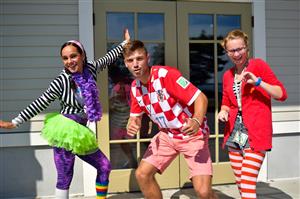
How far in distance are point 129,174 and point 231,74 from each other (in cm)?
191

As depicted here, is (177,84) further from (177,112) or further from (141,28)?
(141,28)

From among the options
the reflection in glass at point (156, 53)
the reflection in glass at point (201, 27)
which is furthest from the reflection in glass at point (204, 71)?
the reflection in glass at point (156, 53)

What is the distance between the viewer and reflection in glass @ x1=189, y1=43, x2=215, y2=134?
445 cm

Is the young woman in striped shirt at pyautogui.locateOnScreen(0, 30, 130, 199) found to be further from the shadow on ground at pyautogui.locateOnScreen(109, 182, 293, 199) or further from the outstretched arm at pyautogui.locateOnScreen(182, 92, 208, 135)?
the shadow on ground at pyautogui.locateOnScreen(109, 182, 293, 199)

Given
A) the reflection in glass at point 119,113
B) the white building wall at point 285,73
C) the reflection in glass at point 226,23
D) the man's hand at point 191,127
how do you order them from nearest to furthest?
the man's hand at point 191,127 → the reflection in glass at point 119,113 → the reflection in glass at point 226,23 → the white building wall at point 285,73

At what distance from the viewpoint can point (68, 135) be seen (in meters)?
2.85

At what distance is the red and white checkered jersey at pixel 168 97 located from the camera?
274cm

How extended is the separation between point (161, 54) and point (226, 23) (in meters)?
0.89

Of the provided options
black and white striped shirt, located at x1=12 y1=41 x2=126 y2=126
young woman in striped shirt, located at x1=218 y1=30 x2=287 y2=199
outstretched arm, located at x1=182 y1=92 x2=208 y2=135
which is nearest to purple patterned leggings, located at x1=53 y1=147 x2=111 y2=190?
black and white striped shirt, located at x1=12 y1=41 x2=126 y2=126

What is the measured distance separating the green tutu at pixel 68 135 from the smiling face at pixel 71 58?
0.39m

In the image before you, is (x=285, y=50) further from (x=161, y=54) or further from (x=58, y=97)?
(x=58, y=97)

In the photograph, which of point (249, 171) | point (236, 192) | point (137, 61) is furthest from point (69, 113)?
point (236, 192)

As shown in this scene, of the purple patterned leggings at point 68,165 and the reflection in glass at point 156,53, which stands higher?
the reflection in glass at point 156,53

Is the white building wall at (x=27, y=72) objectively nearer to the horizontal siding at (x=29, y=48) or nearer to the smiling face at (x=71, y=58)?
the horizontal siding at (x=29, y=48)
